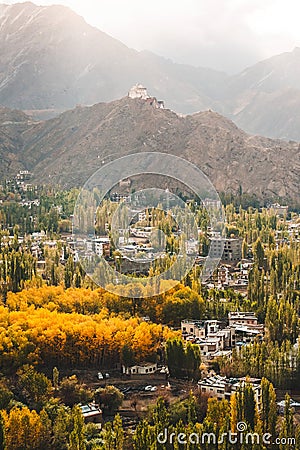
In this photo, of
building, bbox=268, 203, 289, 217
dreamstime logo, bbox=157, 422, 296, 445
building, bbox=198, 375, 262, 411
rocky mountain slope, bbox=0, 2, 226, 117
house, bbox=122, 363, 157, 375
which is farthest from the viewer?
rocky mountain slope, bbox=0, 2, 226, 117

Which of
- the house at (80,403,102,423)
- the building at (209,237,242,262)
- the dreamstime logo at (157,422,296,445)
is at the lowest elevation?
the house at (80,403,102,423)

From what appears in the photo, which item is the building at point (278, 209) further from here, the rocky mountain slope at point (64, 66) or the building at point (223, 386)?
the rocky mountain slope at point (64, 66)

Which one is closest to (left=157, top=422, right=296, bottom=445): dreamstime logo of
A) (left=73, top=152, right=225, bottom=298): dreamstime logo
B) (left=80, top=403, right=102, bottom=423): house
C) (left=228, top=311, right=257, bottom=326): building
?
(left=80, top=403, right=102, bottom=423): house

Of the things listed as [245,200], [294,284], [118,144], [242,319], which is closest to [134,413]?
[242,319]

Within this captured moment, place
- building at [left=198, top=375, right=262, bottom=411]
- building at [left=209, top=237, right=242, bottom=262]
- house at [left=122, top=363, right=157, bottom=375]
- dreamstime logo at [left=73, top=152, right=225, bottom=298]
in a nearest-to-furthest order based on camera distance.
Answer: building at [left=198, top=375, right=262, bottom=411] < house at [left=122, top=363, right=157, bottom=375] < dreamstime logo at [left=73, top=152, right=225, bottom=298] < building at [left=209, top=237, right=242, bottom=262]

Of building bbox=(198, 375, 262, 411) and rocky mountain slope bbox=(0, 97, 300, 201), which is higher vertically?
rocky mountain slope bbox=(0, 97, 300, 201)

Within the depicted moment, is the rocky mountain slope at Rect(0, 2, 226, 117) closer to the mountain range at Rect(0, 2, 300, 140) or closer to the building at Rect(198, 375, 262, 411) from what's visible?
the mountain range at Rect(0, 2, 300, 140)
